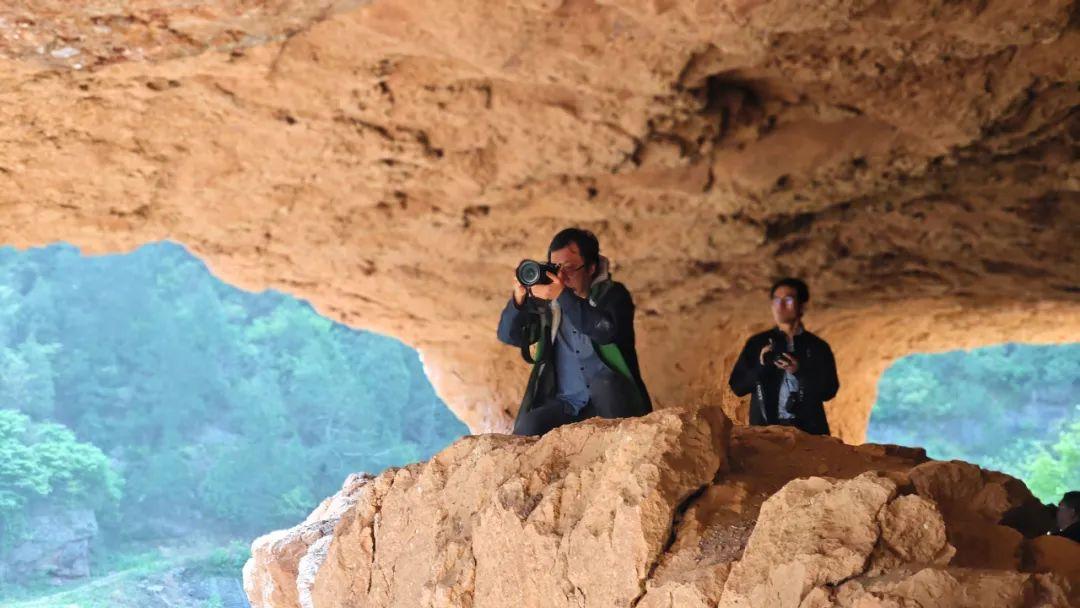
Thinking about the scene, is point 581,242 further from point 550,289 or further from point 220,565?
point 220,565

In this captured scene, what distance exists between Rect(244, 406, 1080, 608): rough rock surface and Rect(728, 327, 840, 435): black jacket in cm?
53

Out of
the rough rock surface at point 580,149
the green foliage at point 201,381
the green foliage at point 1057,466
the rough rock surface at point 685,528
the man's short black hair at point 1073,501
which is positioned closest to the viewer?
the rough rock surface at point 685,528

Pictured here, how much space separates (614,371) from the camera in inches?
98.3

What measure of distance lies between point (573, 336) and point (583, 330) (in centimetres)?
10

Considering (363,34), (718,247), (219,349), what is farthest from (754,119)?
(219,349)

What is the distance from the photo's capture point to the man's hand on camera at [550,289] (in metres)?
2.44

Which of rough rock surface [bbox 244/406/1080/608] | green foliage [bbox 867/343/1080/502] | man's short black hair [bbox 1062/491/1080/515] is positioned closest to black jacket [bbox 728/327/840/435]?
rough rock surface [bbox 244/406/1080/608]

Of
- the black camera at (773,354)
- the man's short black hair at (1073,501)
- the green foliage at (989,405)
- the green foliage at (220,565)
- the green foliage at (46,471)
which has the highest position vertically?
the man's short black hair at (1073,501)

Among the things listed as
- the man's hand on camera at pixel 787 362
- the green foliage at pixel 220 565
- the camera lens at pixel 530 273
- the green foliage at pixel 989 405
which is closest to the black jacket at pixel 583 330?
the camera lens at pixel 530 273

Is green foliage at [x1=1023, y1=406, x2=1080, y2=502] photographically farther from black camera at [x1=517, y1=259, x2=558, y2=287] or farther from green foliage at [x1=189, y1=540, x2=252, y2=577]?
black camera at [x1=517, y1=259, x2=558, y2=287]

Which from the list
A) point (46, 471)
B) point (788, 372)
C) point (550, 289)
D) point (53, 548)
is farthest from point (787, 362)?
point (46, 471)

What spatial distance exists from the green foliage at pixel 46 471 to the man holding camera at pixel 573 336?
11.9 m

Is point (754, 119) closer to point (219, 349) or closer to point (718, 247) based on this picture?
point (718, 247)

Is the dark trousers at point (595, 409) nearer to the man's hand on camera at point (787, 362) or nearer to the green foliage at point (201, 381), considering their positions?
the man's hand on camera at point (787, 362)
